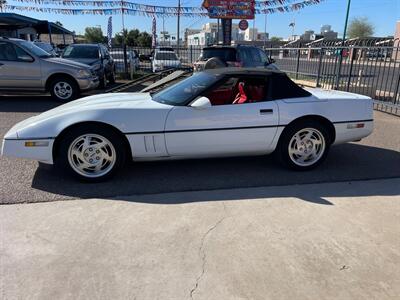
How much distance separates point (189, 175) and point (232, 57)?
25.0ft

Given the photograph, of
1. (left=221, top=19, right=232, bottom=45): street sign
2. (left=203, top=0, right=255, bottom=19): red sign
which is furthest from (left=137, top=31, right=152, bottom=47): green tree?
(left=203, top=0, right=255, bottom=19): red sign

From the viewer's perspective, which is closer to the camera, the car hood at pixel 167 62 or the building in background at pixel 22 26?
the car hood at pixel 167 62

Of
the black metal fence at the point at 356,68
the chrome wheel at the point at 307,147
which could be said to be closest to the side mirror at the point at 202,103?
the chrome wheel at the point at 307,147

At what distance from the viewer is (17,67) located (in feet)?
30.7

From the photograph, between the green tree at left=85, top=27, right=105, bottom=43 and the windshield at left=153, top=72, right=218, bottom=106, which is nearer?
the windshield at left=153, top=72, right=218, bottom=106

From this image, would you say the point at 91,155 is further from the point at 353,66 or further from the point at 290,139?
the point at 353,66

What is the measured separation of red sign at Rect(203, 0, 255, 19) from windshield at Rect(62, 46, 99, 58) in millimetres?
9625

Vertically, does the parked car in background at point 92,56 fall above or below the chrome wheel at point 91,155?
above

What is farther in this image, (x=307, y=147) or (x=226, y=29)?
(x=226, y=29)

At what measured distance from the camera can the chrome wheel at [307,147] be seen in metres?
4.57

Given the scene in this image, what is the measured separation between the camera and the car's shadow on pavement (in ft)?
12.9

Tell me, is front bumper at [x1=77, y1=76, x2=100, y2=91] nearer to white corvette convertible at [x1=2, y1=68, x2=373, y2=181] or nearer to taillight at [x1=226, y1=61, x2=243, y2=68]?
taillight at [x1=226, y1=61, x2=243, y2=68]

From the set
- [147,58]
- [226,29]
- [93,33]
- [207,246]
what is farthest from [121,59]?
[93,33]

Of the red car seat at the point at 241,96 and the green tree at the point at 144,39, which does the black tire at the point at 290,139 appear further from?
the green tree at the point at 144,39
